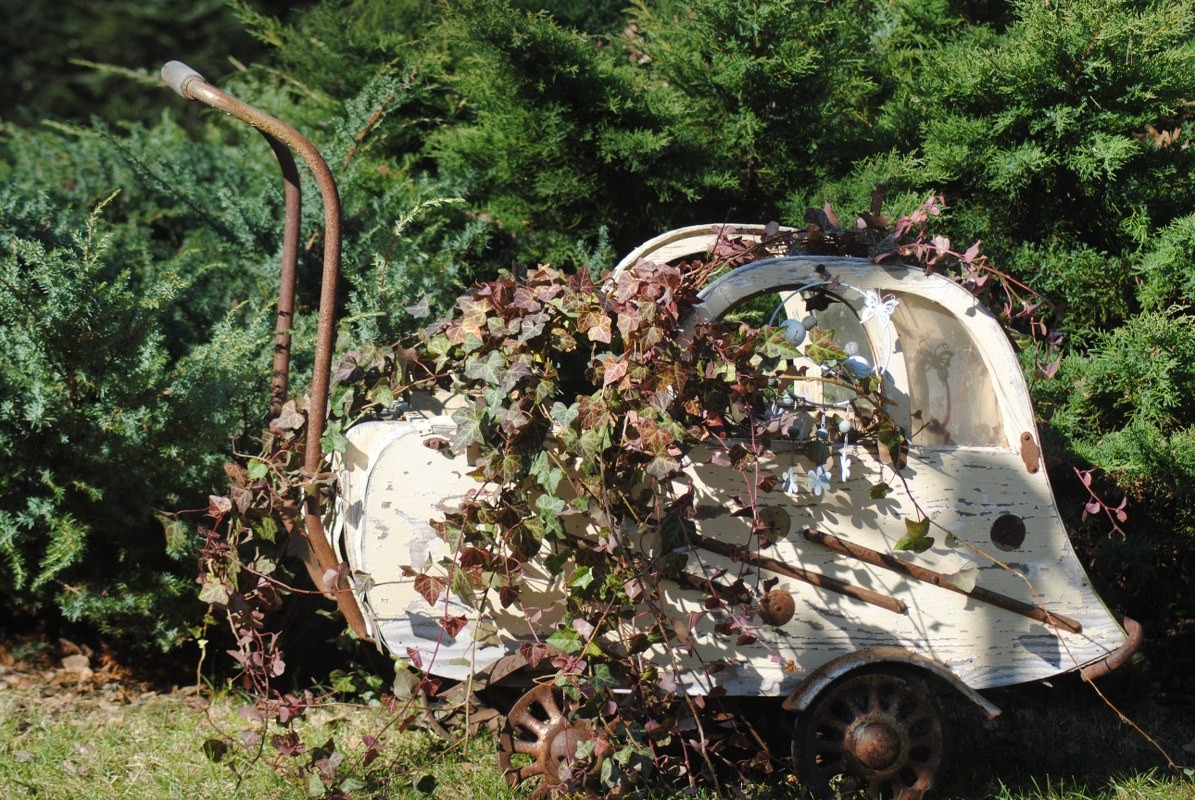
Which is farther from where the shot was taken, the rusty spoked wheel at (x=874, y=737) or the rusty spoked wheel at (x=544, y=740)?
the rusty spoked wheel at (x=874, y=737)

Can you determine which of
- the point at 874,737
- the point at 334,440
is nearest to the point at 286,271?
the point at 334,440

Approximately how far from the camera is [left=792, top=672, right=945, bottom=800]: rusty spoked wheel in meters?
2.86

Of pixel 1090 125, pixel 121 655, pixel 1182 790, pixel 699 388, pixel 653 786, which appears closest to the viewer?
pixel 699 388

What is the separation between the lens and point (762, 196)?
167 inches

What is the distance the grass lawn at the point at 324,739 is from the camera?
2949 mm

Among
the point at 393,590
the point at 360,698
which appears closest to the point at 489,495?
the point at 393,590

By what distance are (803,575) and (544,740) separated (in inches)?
30.7

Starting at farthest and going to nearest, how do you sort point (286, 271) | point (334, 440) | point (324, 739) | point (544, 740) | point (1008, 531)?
point (324, 739)
point (286, 271)
point (1008, 531)
point (544, 740)
point (334, 440)

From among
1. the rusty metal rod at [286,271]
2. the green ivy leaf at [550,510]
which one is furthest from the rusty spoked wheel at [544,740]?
the rusty metal rod at [286,271]

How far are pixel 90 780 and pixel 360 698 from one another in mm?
884

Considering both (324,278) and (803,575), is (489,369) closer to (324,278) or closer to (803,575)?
(324,278)

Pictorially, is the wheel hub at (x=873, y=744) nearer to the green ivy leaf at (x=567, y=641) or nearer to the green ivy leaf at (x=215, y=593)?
the green ivy leaf at (x=567, y=641)

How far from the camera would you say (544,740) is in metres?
2.74

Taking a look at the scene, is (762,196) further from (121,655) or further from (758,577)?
(121,655)
